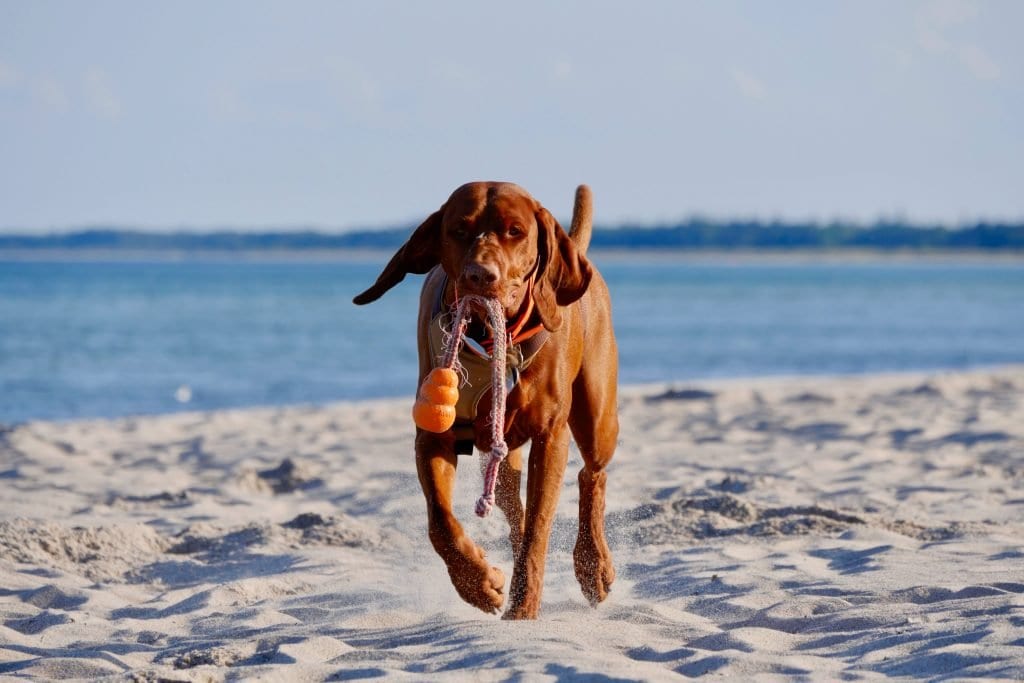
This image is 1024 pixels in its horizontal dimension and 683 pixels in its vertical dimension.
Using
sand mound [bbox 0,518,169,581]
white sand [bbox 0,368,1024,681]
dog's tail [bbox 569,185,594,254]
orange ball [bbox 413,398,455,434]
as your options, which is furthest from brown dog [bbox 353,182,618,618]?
sand mound [bbox 0,518,169,581]

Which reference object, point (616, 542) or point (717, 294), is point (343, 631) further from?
point (717, 294)

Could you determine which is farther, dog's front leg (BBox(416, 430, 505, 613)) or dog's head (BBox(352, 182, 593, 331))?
dog's front leg (BBox(416, 430, 505, 613))

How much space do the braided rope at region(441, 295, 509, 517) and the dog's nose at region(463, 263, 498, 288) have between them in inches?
3.2

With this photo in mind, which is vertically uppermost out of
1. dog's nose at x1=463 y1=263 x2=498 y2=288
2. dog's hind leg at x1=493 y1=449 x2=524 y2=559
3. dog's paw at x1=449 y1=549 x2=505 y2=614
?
dog's nose at x1=463 y1=263 x2=498 y2=288

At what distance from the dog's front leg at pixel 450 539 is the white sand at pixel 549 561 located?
13cm

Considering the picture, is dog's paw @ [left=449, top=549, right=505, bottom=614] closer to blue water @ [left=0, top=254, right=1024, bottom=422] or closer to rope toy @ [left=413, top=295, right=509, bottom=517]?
rope toy @ [left=413, top=295, right=509, bottom=517]

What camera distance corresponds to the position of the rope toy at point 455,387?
13.9 ft

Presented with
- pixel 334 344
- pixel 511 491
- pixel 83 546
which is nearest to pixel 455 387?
pixel 511 491

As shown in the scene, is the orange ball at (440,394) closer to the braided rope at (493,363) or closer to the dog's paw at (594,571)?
the braided rope at (493,363)

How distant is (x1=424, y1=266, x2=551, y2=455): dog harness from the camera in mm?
4371

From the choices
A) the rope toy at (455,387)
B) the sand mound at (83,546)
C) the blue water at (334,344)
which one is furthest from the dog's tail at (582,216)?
the blue water at (334,344)

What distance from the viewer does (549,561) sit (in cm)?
574

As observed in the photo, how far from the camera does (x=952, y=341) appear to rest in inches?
1110

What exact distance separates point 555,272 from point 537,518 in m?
0.84
